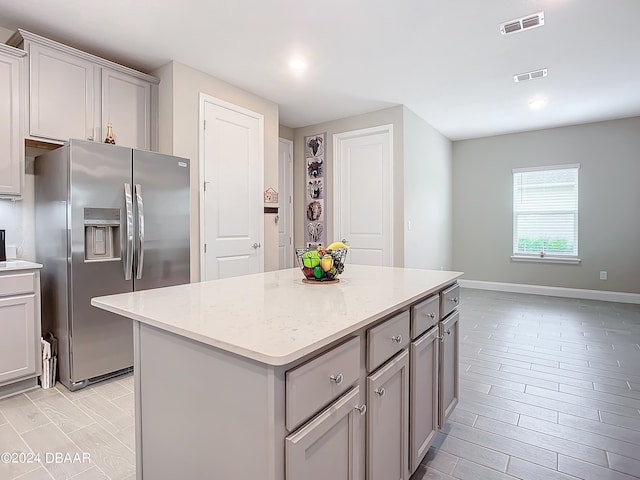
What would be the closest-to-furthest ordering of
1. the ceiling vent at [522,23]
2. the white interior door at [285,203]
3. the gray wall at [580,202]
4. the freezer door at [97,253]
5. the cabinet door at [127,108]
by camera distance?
the freezer door at [97,253]
the ceiling vent at [522,23]
the cabinet door at [127,108]
the gray wall at [580,202]
the white interior door at [285,203]

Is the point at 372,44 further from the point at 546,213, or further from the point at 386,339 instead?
the point at 546,213

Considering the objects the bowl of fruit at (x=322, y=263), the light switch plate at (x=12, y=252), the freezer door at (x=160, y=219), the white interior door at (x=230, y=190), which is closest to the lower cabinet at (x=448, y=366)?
the bowl of fruit at (x=322, y=263)

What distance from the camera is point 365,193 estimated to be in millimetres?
5016

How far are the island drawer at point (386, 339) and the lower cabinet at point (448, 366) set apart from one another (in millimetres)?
498

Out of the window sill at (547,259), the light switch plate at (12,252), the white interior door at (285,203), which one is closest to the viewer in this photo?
the light switch plate at (12,252)

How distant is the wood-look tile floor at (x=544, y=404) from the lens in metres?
1.77

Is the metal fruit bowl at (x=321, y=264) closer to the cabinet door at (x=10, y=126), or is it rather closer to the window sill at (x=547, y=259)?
the cabinet door at (x=10, y=126)

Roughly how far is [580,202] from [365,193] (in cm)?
355

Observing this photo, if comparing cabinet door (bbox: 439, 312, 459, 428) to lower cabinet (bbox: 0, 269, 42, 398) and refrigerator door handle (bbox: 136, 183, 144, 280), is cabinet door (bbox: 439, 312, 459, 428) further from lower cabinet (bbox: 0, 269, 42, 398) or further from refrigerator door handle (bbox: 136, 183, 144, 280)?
lower cabinet (bbox: 0, 269, 42, 398)

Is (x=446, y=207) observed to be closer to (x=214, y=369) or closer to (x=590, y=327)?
(x=590, y=327)

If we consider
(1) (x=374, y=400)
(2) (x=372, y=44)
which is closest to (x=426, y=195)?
(2) (x=372, y=44)

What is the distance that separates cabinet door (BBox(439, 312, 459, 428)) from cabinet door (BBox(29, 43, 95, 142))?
3071mm

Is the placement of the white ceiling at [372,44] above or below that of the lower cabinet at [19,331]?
above

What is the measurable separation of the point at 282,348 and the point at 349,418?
44 centimetres
